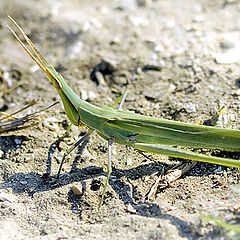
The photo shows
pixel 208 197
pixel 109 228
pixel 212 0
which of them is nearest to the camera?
pixel 109 228

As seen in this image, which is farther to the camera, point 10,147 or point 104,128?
point 10,147

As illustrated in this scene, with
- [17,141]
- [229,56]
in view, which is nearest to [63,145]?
[17,141]

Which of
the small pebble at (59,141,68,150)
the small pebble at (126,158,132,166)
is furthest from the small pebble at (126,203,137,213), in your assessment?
the small pebble at (59,141,68,150)

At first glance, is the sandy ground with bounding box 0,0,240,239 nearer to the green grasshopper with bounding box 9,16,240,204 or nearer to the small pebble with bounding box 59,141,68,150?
the small pebble with bounding box 59,141,68,150

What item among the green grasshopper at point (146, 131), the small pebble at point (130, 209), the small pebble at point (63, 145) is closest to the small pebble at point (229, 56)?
the green grasshopper at point (146, 131)

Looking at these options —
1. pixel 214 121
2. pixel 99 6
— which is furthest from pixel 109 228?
pixel 99 6

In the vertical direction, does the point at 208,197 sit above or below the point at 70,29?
below

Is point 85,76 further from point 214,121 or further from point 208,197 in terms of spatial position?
point 208,197

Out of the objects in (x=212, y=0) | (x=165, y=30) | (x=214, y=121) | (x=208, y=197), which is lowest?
(x=208, y=197)
